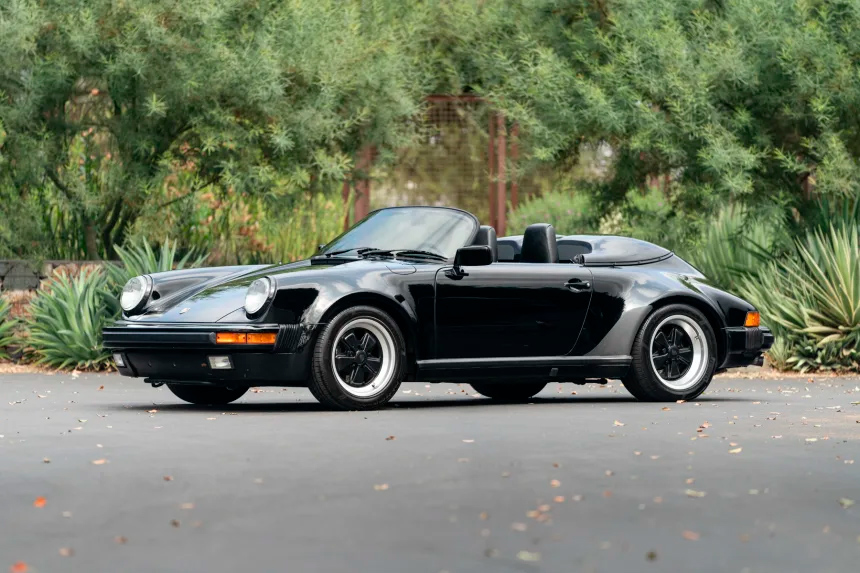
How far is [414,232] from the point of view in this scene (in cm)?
1235

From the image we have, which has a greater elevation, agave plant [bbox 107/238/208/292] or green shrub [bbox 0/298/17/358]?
agave plant [bbox 107/238/208/292]

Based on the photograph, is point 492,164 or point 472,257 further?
point 492,164

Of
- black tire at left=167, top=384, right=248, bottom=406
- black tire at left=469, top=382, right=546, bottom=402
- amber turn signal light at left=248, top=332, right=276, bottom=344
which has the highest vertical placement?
amber turn signal light at left=248, top=332, right=276, bottom=344

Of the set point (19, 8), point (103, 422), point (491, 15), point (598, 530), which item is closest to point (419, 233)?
point (103, 422)

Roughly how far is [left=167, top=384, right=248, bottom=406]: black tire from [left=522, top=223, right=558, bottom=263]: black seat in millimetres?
2346

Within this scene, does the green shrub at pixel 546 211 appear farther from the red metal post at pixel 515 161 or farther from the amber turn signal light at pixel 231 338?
the amber turn signal light at pixel 231 338

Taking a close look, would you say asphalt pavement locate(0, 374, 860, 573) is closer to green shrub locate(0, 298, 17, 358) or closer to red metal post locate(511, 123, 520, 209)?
green shrub locate(0, 298, 17, 358)

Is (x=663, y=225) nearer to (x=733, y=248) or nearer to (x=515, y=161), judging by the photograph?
(x=733, y=248)

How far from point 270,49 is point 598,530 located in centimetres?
1257

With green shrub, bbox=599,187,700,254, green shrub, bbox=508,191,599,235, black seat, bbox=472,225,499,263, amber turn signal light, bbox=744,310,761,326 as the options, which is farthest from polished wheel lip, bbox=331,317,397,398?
green shrub, bbox=508,191,599,235

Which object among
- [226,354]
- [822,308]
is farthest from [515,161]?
[226,354]

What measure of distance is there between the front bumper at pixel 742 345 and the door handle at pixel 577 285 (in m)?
1.28

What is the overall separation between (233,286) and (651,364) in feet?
10.4

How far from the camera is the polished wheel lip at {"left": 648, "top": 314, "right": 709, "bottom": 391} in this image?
12797 millimetres
